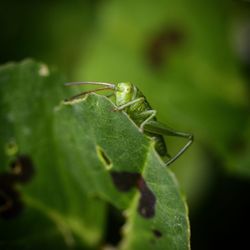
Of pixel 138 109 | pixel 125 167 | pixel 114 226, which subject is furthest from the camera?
pixel 114 226

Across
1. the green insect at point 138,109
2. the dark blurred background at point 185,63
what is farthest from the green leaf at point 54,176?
the dark blurred background at point 185,63

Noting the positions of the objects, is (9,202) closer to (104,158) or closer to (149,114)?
(104,158)

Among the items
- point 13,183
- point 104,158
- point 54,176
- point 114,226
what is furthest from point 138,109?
point 114,226

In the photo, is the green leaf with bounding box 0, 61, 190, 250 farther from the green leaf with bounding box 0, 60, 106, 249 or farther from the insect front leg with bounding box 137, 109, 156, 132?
the insect front leg with bounding box 137, 109, 156, 132

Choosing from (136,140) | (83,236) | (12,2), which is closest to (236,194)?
(83,236)

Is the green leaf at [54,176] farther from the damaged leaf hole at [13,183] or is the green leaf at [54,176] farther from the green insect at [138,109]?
the green insect at [138,109]

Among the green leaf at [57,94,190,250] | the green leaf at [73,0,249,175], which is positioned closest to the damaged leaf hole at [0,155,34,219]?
the green leaf at [57,94,190,250]

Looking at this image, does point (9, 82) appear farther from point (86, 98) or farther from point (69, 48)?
point (69, 48)
